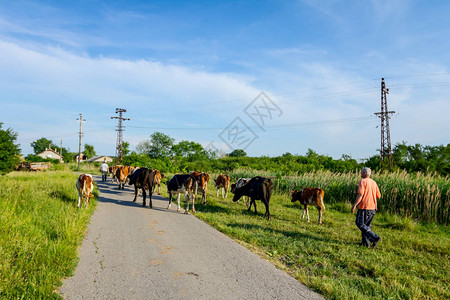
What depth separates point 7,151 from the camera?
114 feet

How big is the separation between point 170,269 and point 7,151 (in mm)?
38513

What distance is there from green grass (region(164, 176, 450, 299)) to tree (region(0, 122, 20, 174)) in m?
33.1

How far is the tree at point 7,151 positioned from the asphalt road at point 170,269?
108 feet

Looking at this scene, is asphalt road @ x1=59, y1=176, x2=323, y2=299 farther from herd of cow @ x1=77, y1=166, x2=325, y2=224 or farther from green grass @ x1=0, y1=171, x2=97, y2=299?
herd of cow @ x1=77, y1=166, x2=325, y2=224

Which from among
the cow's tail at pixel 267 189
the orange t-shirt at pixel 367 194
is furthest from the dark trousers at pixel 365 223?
the cow's tail at pixel 267 189

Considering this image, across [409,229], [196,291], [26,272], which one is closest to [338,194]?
[409,229]

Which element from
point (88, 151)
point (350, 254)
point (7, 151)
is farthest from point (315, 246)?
point (88, 151)

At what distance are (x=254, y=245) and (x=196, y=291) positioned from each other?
10.6 feet

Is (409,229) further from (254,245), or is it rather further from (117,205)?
(117,205)

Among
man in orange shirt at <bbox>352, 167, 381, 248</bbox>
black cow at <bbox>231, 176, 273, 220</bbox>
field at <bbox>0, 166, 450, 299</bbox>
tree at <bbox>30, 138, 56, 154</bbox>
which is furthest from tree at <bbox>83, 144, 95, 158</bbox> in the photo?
man in orange shirt at <bbox>352, 167, 381, 248</bbox>

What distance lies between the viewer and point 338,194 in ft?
55.4

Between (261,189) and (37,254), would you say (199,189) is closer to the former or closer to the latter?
(261,189)

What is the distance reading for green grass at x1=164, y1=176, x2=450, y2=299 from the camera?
4766 millimetres

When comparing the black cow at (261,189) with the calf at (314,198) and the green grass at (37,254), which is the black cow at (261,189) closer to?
the calf at (314,198)
